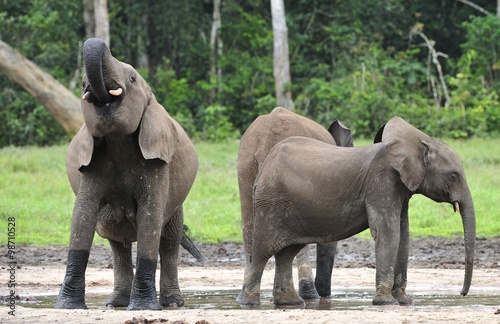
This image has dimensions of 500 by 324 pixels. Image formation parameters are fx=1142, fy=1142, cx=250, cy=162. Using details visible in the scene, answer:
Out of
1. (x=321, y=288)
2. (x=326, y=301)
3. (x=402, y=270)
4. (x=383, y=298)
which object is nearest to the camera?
(x=383, y=298)

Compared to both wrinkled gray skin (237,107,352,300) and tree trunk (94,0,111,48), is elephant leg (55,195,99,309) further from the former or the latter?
tree trunk (94,0,111,48)

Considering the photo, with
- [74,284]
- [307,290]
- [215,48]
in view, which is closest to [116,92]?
[74,284]

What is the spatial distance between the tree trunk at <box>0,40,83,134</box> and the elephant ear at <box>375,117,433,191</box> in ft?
56.2

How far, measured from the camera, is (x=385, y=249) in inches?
393

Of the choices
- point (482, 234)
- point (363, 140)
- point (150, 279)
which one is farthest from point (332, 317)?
point (363, 140)

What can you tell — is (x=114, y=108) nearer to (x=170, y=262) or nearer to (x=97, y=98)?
(x=97, y=98)

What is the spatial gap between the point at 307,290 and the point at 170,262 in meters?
1.37

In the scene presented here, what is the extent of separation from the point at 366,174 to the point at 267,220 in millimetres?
994

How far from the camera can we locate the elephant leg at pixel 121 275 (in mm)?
10609

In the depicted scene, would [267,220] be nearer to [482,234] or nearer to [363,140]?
[482,234]

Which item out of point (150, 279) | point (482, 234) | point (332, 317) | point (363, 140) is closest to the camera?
point (332, 317)

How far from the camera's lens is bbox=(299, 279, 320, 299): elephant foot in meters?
11.2

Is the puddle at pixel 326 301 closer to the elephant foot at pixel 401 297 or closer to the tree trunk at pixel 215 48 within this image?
the elephant foot at pixel 401 297

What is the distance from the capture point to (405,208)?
→ 10500 mm
